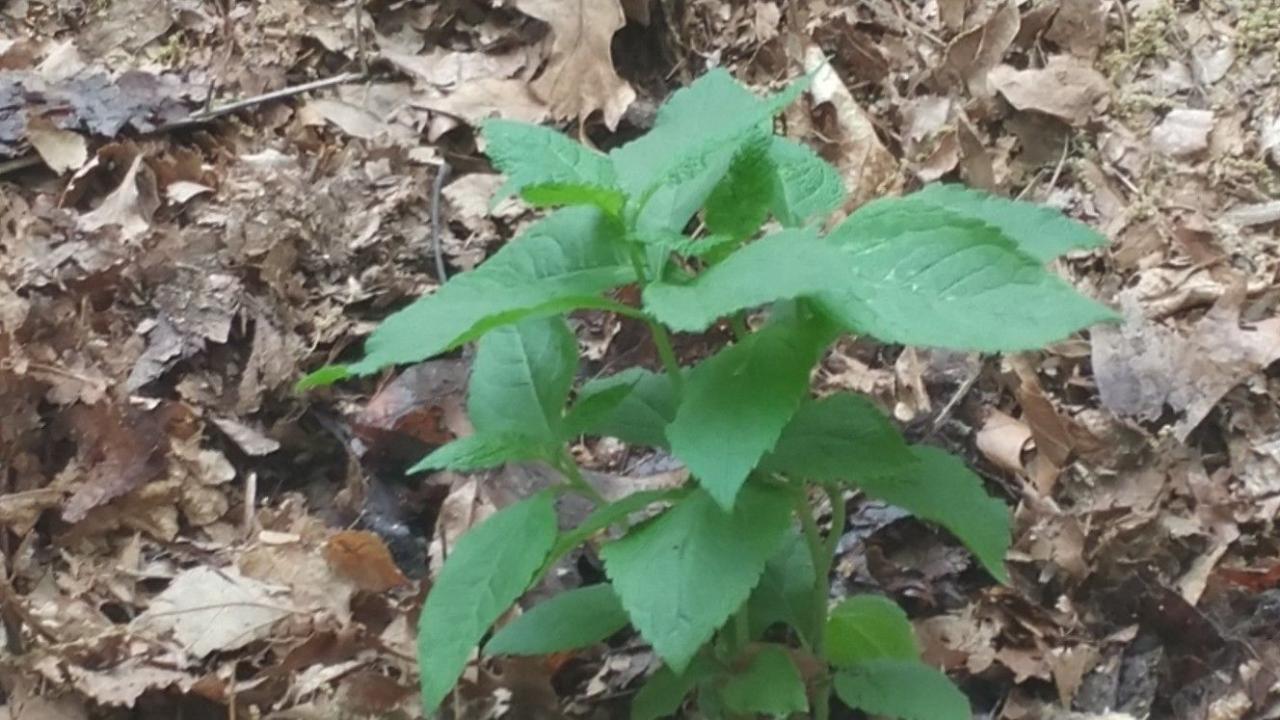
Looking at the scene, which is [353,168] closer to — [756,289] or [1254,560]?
[756,289]

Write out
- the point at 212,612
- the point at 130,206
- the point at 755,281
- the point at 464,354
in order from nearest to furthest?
the point at 755,281 < the point at 212,612 < the point at 464,354 < the point at 130,206

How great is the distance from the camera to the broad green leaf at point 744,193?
135cm

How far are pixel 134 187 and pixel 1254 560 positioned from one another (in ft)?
7.09

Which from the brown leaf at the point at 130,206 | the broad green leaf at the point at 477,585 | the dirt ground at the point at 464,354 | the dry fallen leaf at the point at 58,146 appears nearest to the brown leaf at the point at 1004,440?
the dirt ground at the point at 464,354

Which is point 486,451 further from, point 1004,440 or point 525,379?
point 1004,440

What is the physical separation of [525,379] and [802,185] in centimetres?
41

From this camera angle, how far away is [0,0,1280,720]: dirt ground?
71.3 inches

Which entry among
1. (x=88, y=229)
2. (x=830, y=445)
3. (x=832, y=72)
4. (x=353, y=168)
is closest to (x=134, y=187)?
(x=88, y=229)

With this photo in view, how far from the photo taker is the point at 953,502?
142 centimetres

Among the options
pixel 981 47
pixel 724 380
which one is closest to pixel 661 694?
pixel 724 380

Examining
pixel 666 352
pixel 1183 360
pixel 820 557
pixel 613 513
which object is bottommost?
pixel 1183 360

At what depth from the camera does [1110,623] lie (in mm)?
1847

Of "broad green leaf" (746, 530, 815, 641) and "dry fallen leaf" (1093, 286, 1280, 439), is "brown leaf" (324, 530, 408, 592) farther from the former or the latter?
"dry fallen leaf" (1093, 286, 1280, 439)

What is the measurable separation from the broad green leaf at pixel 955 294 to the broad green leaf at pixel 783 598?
45 cm
